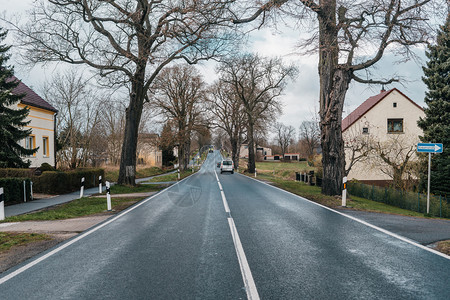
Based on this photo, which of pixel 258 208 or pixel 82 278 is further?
pixel 258 208

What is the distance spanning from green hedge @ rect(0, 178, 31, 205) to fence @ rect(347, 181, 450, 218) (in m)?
18.9

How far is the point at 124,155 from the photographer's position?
64.9 ft

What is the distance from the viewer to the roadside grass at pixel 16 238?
639 centimetres

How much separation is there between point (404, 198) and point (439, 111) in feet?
25.2

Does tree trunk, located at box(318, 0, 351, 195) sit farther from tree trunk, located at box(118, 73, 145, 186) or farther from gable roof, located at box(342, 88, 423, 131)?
gable roof, located at box(342, 88, 423, 131)

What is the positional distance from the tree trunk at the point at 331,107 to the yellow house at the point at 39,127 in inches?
811

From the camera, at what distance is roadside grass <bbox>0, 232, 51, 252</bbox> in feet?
21.0

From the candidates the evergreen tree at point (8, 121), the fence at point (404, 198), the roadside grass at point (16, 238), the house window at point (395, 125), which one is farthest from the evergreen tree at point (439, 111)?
the evergreen tree at point (8, 121)

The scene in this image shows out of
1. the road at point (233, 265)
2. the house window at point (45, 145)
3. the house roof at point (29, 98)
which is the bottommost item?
the road at point (233, 265)

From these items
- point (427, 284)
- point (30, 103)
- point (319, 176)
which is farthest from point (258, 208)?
point (30, 103)

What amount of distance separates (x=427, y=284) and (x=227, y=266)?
8.81 feet

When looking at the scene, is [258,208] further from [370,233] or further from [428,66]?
[428,66]

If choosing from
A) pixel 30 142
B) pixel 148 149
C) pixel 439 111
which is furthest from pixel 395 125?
pixel 148 149

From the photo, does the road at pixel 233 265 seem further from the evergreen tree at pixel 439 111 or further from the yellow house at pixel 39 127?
the yellow house at pixel 39 127
